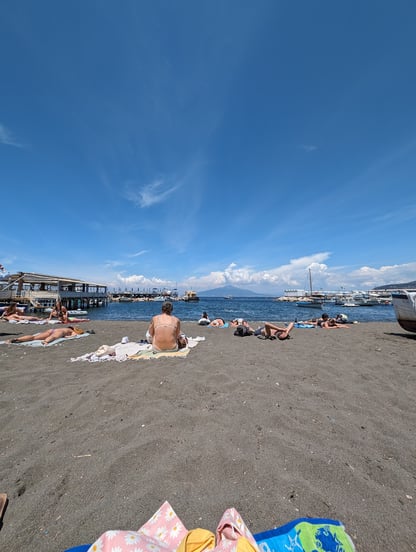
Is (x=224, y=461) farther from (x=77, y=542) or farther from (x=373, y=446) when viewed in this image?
(x=373, y=446)

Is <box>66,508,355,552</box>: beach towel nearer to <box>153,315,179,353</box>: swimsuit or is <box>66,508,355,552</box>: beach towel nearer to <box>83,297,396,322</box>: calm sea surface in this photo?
<box>153,315,179,353</box>: swimsuit

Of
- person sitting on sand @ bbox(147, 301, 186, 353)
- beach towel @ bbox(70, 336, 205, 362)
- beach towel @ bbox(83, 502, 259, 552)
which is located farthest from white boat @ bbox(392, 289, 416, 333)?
beach towel @ bbox(83, 502, 259, 552)

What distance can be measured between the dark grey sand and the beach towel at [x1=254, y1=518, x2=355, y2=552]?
0.17 meters

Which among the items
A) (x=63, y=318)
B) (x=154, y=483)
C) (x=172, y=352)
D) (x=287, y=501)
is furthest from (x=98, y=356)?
(x=63, y=318)

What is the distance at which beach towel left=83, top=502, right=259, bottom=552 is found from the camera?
1.18m

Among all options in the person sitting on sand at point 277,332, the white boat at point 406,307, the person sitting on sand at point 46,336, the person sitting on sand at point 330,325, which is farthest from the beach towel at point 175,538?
the person sitting on sand at point 330,325

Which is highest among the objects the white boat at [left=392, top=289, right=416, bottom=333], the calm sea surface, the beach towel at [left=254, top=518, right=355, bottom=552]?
the white boat at [left=392, top=289, right=416, bottom=333]

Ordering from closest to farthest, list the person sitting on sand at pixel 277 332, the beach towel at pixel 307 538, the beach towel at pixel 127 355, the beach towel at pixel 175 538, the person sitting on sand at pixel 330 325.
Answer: the beach towel at pixel 175 538
the beach towel at pixel 307 538
the beach towel at pixel 127 355
the person sitting on sand at pixel 277 332
the person sitting on sand at pixel 330 325

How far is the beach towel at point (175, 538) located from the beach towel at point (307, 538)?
0.14m

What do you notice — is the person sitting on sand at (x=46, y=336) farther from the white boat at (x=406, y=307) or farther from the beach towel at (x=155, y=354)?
the white boat at (x=406, y=307)

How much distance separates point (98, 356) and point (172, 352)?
1810 mm

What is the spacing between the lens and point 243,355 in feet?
19.5

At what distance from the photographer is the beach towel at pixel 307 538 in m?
1.33

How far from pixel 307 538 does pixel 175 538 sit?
79 cm
